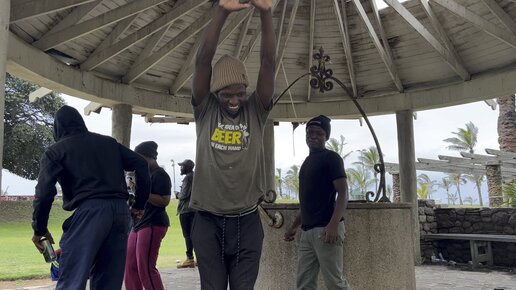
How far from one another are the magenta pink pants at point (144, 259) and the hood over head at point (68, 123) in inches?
62.7

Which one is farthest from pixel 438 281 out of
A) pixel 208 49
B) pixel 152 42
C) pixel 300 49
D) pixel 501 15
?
pixel 208 49

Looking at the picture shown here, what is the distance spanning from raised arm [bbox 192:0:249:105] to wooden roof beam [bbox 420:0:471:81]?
6.42m

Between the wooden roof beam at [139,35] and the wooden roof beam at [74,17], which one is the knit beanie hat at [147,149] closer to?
the wooden roof beam at [139,35]

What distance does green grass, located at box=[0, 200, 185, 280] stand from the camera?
949 cm

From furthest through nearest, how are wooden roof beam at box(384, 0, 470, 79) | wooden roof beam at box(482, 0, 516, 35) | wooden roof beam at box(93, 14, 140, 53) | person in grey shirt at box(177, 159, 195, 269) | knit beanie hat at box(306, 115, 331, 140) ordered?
person in grey shirt at box(177, 159, 195, 269) < wooden roof beam at box(93, 14, 140, 53) < wooden roof beam at box(482, 0, 516, 35) < wooden roof beam at box(384, 0, 470, 79) < knit beanie hat at box(306, 115, 331, 140)

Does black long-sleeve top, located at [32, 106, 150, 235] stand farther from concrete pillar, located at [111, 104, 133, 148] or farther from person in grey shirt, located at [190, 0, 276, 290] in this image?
concrete pillar, located at [111, 104, 133, 148]

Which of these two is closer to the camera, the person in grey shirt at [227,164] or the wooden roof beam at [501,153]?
the person in grey shirt at [227,164]

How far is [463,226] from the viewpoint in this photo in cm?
1117

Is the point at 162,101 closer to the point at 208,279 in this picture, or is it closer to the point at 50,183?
the point at 50,183

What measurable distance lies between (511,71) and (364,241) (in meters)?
5.76

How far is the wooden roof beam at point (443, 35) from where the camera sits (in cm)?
808

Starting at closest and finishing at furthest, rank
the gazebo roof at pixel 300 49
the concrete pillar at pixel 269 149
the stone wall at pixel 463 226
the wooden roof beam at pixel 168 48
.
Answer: the gazebo roof at pixel 300 49 → the wooden roof beam at pixel 168 48 → the stone wall at pixel 463 226 → the concrete pillar at pixel 269 149

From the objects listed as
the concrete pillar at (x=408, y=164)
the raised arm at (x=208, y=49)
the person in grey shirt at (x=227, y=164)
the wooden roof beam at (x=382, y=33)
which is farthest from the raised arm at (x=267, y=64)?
the concrete pillar at (x=408, y=164)

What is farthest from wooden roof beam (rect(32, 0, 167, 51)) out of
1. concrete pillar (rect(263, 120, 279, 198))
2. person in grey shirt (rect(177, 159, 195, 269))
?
concrete pillar (rect(263, 120, 279, 198))
